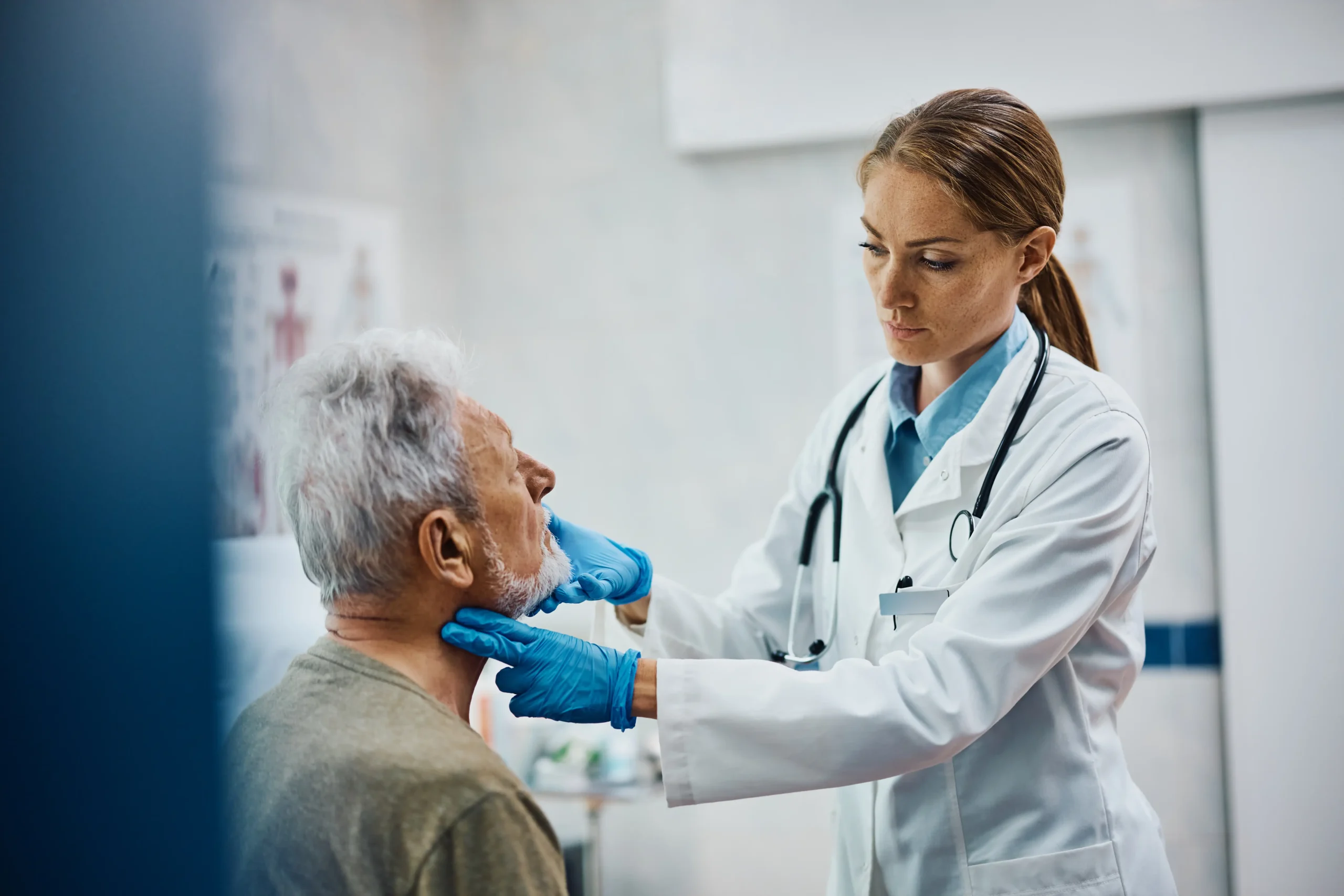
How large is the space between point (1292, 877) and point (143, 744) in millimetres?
2701

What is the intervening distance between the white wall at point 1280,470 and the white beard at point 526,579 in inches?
71.9

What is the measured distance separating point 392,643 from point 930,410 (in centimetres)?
77

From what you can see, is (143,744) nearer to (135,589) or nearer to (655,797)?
(135,589)

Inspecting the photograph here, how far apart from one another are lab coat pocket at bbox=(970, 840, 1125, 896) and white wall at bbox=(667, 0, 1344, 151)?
1.70 meters

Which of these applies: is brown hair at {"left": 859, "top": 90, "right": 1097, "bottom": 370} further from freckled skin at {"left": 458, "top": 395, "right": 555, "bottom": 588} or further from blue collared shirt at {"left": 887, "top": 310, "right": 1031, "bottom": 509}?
freckled skin at {"left": 458, "top": 395, "right": 555, "bottom": 588}

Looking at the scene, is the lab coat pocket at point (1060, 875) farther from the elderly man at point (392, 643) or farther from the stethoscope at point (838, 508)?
the elderly man at point (392, 643)

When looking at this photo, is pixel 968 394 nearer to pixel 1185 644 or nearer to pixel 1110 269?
pixel 1110 269

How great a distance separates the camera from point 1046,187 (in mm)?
1257

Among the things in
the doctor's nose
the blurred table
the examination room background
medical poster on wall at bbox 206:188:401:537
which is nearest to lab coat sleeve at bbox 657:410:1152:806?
the doctor's nose

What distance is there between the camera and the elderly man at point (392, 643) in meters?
0.88

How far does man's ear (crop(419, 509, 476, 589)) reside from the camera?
40.6 inches

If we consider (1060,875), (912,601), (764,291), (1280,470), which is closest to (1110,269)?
(1280,470)

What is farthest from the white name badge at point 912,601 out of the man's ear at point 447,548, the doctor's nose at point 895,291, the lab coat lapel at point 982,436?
the man's ear at point 447,548

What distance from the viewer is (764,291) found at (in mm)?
2752
